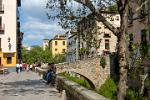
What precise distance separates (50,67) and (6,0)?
49046 mm

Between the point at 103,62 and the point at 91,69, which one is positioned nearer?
the point at 103,62

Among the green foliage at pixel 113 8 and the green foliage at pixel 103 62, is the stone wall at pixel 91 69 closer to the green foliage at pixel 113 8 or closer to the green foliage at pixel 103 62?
the green foliage at pixel 103 62

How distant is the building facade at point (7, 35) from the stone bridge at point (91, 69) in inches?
914

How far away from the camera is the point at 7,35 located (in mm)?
77812

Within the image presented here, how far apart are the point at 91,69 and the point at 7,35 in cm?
2443

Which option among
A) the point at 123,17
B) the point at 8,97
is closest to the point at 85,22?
the point at 123,17

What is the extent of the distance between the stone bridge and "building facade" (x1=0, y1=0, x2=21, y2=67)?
23203 millimetres

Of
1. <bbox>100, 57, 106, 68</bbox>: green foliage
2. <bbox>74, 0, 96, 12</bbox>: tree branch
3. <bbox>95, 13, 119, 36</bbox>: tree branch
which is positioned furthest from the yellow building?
<bbox>74, 0, 96, 12</bbox>: tree branch

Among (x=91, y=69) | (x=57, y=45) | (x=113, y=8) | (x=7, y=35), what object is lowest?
(x=91, y=69)

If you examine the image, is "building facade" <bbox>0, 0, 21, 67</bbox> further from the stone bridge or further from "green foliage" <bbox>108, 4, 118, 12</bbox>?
"green foliage" <bbox>108, 4, 118, 12</bbox>

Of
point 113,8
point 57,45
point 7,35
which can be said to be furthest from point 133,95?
point 57,45

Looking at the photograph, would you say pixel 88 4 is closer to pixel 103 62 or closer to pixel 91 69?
pixel 103 62

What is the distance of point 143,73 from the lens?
41688 millimetres

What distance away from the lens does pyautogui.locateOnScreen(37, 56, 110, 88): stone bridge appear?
55531 mm
